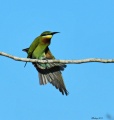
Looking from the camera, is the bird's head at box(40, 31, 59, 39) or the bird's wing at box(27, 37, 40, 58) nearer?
the bird's head at box(40, 31, 59, 39)

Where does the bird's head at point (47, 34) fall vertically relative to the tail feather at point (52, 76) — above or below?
above

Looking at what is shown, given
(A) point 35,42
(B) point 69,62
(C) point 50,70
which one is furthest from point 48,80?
(B) point 69,62

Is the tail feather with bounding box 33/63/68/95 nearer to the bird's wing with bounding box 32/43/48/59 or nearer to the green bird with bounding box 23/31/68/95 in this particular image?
the green bird with bounding box 23/31/68/95

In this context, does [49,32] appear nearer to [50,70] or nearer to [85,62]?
[50,70]

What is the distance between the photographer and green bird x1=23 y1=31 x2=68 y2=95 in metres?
5.54

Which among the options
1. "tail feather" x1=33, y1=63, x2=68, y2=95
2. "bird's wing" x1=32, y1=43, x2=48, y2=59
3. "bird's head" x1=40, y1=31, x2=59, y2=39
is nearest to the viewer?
"bird's head" x1=40, y1=31, x2=59, y2=39

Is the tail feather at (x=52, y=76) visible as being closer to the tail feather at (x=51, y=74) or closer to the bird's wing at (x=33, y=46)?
the tail feather at (x=51, y=74)

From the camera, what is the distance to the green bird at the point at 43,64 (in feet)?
18.2

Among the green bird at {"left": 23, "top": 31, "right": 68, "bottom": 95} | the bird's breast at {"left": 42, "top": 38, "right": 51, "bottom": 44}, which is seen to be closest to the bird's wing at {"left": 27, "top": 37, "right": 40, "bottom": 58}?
the green bird at {"left": 23, "top": 31, "right": 68, "bottom": 95}

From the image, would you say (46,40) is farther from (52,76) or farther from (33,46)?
(52,76)

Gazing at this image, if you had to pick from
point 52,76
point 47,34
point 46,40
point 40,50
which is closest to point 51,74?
point 52,76

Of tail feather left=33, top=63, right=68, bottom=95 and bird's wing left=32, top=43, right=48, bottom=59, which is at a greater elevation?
bird's wing left=32, top=43, right=48, bottom=59

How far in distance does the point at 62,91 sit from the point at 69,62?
1257 millimetres

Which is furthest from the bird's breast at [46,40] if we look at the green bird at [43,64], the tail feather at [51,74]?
the tail feather at [51,74]
